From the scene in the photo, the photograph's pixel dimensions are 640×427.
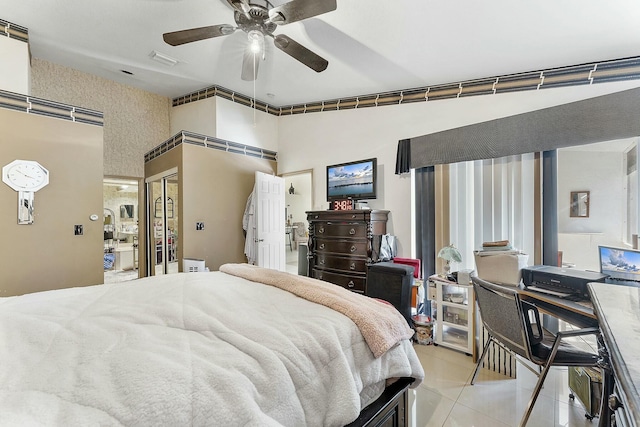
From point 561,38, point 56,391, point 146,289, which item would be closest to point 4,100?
point 146,289

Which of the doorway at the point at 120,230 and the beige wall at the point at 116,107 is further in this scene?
the doorway at the point at 120,230

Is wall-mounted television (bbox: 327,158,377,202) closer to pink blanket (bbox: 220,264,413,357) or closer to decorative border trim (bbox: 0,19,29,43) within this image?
pink blanket (bbox: 220,264,413,357)

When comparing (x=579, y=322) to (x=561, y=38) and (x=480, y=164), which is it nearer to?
(x=480, y=164)

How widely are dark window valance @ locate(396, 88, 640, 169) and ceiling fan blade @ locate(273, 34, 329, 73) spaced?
156 centimetres

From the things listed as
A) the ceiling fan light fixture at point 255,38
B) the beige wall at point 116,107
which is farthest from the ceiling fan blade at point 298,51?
the beige wall at point 116,107

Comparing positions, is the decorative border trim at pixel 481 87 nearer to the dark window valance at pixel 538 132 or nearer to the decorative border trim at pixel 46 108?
the dark window valance at pixel 538 132

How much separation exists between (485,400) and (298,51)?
119 inches

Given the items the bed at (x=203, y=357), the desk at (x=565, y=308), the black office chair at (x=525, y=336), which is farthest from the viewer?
the desk at (x=565, y=308)

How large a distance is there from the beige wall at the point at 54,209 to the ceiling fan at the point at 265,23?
173cm

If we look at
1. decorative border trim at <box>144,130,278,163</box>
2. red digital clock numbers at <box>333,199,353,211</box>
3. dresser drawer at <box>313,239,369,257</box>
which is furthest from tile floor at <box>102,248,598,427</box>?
decorative border trim at <box>144,130,278,163</box>

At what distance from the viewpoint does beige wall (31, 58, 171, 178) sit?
370 centimetres

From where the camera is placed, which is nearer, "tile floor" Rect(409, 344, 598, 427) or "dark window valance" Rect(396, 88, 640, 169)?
"tile floor" Rect(409, 344, 598, 427)

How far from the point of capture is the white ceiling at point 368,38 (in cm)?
222

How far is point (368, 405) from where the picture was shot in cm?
124
